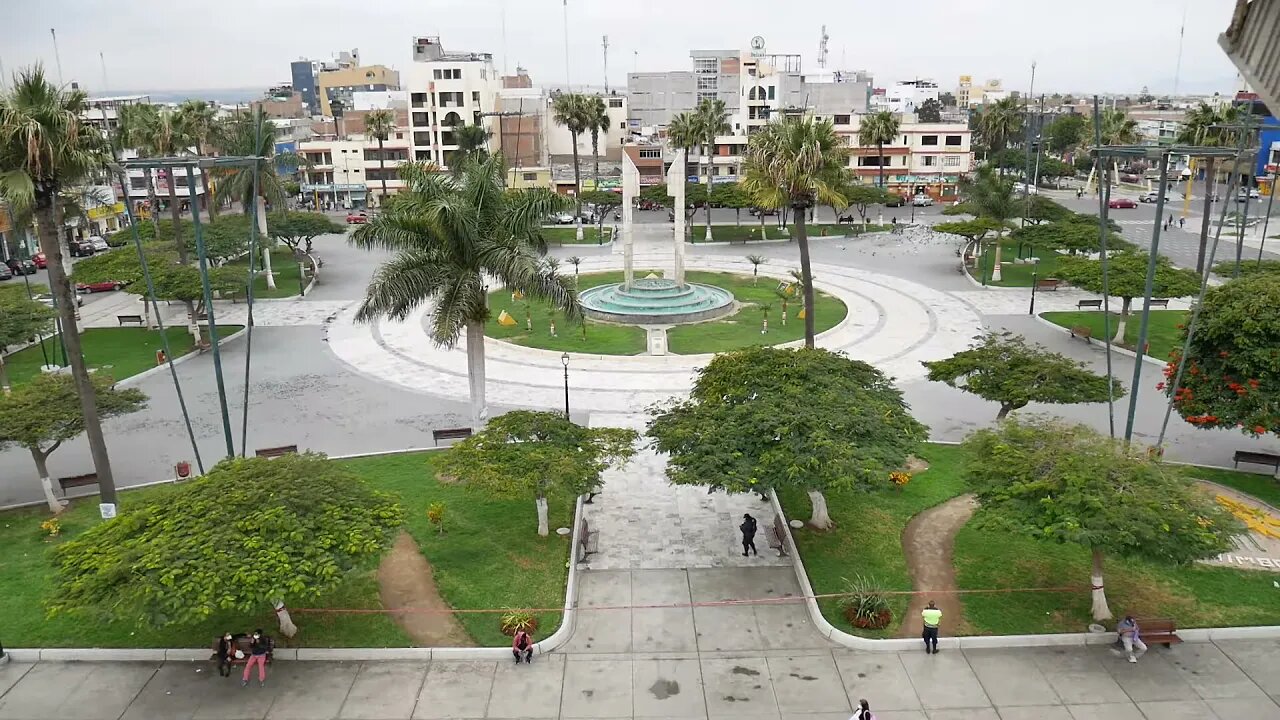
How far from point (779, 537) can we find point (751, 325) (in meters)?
24.6

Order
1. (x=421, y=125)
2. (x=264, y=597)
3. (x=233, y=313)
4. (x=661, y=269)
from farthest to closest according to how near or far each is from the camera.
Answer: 1. (x=421, y=125)
2. (x=661, y=269)
3. (x=233, y=313)
4. (x=264, y=597)

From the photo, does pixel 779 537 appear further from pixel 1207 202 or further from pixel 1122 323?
pixel 1122 323

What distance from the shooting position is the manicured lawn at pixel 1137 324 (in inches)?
1672

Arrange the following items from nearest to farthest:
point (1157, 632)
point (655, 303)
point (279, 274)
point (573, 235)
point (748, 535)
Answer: point (1157, 632)
point (748, 535)
point (655, 303)
point (279, 274)
point (573, 235)

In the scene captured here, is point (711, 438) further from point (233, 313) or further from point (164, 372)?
point (233, 313)

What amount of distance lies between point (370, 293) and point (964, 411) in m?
23.3

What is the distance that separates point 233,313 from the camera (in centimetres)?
5250

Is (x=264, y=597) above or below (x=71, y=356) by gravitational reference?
below

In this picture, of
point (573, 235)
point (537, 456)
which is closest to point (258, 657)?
point (537, 456)

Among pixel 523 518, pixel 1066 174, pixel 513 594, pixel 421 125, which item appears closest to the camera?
pixel 513 594

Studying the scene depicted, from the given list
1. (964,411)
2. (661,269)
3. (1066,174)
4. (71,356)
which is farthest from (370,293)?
(1066,174)

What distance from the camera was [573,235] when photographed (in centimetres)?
8088

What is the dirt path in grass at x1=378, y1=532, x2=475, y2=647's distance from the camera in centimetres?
2089

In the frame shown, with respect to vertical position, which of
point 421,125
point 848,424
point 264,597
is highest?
point 421,125
